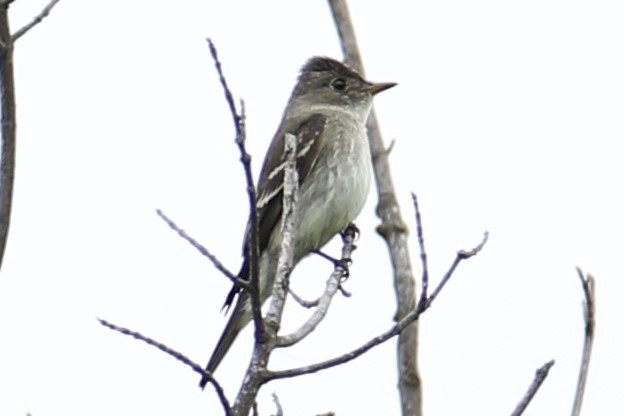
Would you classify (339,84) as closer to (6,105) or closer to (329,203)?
(329,203)

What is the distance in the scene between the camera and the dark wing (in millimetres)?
7871

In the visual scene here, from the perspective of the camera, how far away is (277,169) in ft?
27.0

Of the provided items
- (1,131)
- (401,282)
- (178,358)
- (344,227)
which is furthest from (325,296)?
(344,227)

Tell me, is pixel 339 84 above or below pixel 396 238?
above

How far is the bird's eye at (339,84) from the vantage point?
9336mm

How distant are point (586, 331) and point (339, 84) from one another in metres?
5.59

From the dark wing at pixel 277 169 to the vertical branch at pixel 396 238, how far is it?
59cm

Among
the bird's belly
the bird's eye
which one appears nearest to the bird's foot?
the bird's belly

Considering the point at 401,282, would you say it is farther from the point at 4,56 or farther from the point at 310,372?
the point at 4,56

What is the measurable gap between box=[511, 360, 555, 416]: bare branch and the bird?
323 cm

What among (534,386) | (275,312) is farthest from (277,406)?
(534,386)

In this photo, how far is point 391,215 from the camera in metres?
6.63

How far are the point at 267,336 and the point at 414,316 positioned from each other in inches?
21.1

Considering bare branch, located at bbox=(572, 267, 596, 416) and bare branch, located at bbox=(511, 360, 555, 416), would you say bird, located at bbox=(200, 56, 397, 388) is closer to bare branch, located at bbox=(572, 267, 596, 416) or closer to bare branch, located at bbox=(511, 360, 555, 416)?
bare branch, located at bbox=(511, 360, 555, 416)
